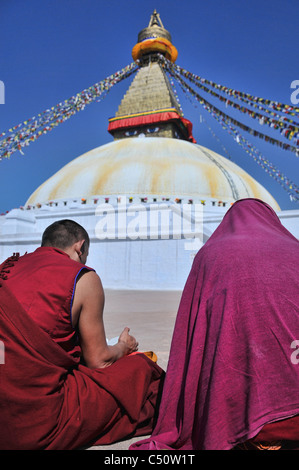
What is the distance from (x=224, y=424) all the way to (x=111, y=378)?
0.49 metres

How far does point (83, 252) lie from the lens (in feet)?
5.57

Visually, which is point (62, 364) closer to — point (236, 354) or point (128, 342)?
point (128, 342)

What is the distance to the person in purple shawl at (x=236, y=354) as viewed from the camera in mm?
1222

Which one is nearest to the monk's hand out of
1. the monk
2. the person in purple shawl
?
the monk

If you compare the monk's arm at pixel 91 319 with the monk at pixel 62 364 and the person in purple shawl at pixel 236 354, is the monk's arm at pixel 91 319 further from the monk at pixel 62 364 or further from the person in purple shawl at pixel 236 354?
the person in purple shawl at pixel 236 354

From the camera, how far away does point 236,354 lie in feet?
4.35

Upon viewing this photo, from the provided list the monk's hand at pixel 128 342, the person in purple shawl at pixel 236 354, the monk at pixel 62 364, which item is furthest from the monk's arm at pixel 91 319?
the person in purple shawl at pixel 236 354

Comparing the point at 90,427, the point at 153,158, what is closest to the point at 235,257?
the point at 90,427

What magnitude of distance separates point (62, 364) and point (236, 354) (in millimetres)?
682

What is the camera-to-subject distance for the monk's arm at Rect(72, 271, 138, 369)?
136cm

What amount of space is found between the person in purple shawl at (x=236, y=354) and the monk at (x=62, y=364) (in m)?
0.17

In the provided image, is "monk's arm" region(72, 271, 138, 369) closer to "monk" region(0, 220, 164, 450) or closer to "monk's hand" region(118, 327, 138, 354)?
"monk" region(0, 220, 164, 450)

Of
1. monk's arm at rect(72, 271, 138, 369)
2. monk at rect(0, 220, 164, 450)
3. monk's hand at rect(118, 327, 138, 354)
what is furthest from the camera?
monk's hand at rect(118, 327, 138, 354)

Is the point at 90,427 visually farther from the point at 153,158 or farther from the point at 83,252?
the point at 153,158
